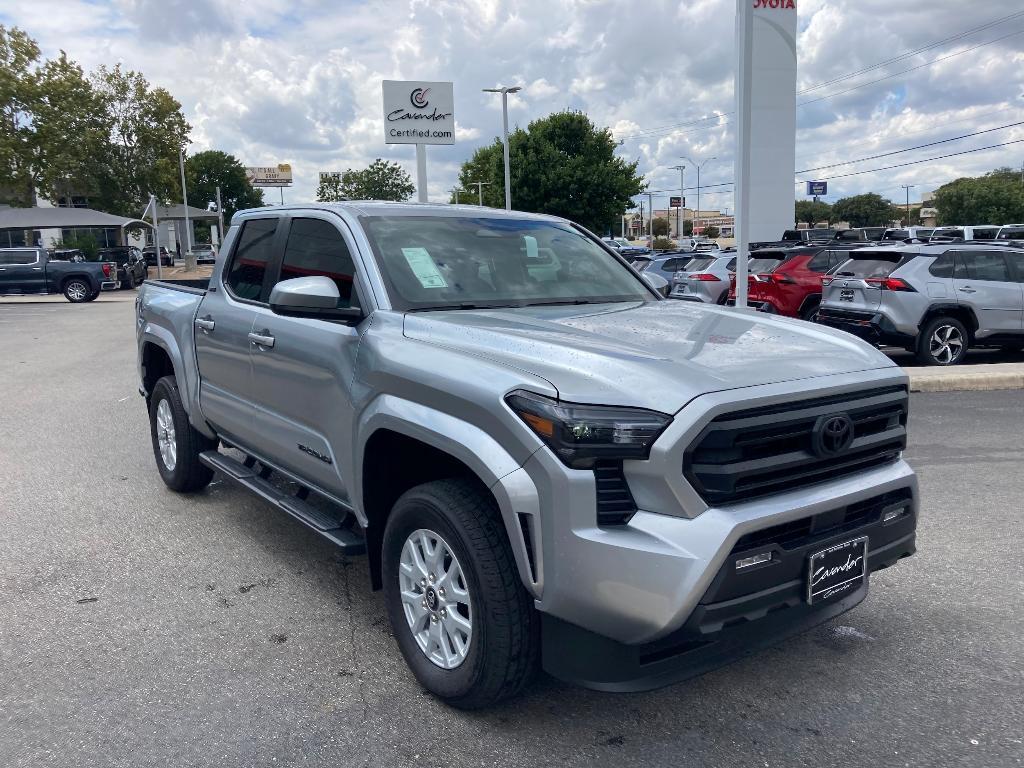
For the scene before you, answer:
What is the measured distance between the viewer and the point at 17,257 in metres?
27.6

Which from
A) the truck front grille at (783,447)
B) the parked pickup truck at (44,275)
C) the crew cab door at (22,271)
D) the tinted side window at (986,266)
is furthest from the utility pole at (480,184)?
the truck front grille at (783,447)

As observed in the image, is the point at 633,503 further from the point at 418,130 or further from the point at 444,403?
the point at 418,130

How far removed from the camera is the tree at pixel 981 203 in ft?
231

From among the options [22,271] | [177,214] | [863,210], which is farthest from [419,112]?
[863,210]

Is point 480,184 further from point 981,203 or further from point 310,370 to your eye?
point 310,370

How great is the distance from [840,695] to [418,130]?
26689 millimetres

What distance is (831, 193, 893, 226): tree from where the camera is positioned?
3821 inches

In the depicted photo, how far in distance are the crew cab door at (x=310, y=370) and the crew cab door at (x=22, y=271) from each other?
2686 cm

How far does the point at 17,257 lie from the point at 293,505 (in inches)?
1094

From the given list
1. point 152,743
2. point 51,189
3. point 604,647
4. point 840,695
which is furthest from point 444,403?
point 51,189

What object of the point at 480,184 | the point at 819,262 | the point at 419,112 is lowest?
the point at 819,262

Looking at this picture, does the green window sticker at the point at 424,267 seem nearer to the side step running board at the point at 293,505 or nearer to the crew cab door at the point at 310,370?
the crew cab door at the point at 310,370

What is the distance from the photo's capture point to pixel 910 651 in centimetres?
363

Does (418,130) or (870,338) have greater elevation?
(418,130)
